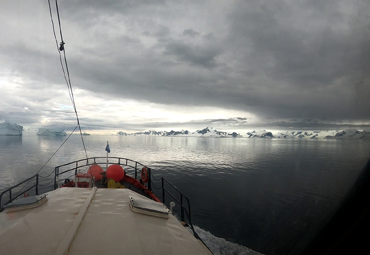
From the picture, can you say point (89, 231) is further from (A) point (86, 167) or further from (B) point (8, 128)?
(B) point (8, 128)

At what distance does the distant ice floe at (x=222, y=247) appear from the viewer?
7.54 m

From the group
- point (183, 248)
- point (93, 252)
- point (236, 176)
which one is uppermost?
point (93, 252)

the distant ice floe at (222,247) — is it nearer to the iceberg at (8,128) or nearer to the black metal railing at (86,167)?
the black metal railing at (86,167)

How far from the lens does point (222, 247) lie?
310 inches

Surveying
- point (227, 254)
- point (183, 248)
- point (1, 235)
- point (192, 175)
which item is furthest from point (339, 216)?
point (192, 175)

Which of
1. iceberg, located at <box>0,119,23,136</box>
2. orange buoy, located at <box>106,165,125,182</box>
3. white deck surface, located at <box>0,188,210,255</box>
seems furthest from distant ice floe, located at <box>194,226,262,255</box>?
iceberg, located at <box>0,119,23,136</box>

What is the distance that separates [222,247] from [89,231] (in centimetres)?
662

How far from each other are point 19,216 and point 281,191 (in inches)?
701

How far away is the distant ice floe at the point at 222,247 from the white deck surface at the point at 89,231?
15.8ft

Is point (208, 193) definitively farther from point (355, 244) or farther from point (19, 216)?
point (355, 244)

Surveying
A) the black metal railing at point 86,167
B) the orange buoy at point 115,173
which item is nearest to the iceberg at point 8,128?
the black metal railing at point 86,167

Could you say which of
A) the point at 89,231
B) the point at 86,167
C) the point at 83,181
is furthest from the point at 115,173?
the point at 86,167

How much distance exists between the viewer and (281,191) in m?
16.0

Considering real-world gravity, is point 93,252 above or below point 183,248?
above
